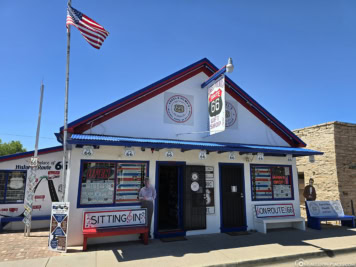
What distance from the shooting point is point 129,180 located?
8117 mm

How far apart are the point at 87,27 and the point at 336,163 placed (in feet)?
41.2

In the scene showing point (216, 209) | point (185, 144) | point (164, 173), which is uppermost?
point (185, 144)

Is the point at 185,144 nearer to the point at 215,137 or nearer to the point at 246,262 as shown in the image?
the point at 215,137

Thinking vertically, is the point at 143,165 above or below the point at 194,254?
above

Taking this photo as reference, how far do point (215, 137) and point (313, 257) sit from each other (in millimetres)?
4830

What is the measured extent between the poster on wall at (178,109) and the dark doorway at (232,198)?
2.27m

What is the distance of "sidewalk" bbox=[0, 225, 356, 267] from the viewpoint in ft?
19.1

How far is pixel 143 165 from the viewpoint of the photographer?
8328 millimetres

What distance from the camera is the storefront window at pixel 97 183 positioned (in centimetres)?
756

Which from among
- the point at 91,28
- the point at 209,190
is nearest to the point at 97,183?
the point at 209,190

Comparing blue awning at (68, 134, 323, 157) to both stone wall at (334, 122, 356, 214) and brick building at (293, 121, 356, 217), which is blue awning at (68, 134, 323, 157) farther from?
stone wall at (334, 122, 356, 214)

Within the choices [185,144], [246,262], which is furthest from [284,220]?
[185,144]

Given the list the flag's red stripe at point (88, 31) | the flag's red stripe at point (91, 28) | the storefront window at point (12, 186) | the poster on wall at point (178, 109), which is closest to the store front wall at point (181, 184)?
the poster on wall at point (178, 109)

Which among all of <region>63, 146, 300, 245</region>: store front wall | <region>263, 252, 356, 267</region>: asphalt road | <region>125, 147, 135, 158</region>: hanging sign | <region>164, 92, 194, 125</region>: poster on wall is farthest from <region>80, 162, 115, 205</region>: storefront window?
<region>263, 252, 356, 267</region>: asphalt road
